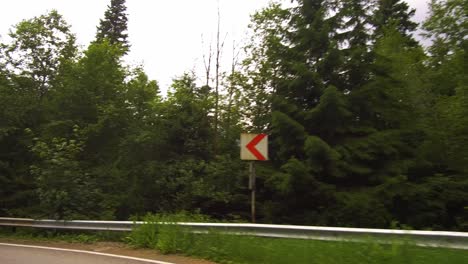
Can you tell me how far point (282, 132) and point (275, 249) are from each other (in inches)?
249

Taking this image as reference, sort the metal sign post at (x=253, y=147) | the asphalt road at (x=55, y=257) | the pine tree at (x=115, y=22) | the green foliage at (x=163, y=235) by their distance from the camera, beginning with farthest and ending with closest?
the pine tree at (x=115, y=22) → the metal sign post at (x=253, y=147) → the green foliage at (x=163, y=235) → the asphalt road at (x=55, y=257)

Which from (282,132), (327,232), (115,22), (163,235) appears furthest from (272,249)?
(115,22)

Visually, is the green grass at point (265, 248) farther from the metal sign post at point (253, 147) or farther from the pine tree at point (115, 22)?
the pine tree at point (115, 22)

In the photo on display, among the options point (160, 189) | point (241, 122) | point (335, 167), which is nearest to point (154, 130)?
point (160, 189)

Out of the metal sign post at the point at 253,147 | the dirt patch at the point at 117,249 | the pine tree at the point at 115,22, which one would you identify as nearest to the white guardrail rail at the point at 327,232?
the dirt patch at the point at 117,249

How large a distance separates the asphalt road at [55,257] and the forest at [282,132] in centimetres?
303

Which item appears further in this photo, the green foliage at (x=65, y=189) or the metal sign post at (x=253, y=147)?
the green foliage at (x=65, y=189)

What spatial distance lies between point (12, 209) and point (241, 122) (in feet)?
35.2

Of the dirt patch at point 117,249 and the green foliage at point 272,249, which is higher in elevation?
the green foliage at point 272,249

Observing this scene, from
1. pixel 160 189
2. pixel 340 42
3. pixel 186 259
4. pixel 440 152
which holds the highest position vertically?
pixel 340 42

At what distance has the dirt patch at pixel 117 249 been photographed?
28.7ft

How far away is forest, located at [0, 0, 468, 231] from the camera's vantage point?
1326 cm

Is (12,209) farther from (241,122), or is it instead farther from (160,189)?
(241,122)

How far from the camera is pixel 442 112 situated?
1463cm
